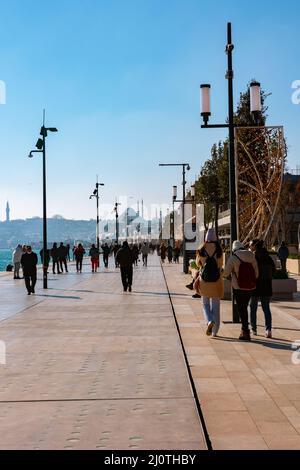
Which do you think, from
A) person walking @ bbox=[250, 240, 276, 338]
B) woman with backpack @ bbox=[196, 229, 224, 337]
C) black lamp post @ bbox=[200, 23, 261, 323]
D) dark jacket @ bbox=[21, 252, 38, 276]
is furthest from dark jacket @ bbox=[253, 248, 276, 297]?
dark jacket @ bbox=[21, 252, 38, 276]

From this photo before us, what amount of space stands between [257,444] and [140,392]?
1.97 m

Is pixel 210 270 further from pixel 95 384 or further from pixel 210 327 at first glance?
pixel 95 384

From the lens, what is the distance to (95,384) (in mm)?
6840

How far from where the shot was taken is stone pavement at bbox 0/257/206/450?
4.99m

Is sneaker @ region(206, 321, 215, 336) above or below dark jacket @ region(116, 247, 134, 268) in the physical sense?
below

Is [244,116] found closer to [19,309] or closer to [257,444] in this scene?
[19,309]

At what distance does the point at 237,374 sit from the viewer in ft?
23.7

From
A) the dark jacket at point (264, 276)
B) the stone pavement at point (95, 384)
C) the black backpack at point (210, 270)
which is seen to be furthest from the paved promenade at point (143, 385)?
the black backpack at point (210, 270)

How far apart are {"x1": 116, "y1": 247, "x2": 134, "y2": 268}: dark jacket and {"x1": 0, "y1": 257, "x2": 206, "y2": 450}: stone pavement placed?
567 centimetres

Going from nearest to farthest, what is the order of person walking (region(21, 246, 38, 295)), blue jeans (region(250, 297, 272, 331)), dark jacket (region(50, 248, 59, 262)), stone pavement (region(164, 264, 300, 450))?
1. stone pavement (region(164, 264, 300, 450))
2. blue jeans (region(250, 297, 272, 331))
3. person walking (region(21, 246, 38, 295))
4. dark jacket (region(50, 248, 59, 262))

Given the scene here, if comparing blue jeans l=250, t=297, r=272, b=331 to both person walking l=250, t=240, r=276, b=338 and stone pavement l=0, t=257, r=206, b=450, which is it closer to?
person walking l=250, t=240, r=276, b=338

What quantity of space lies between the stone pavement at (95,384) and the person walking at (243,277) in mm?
1149

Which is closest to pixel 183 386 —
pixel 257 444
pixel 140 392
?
pixel 140 392

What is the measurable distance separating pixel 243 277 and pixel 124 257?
9.83 metres
